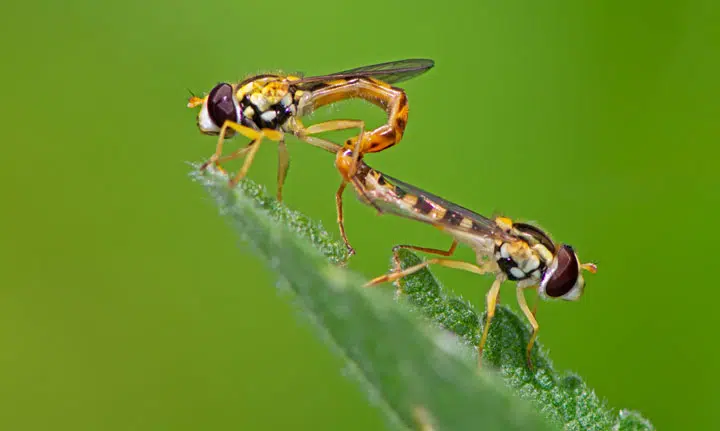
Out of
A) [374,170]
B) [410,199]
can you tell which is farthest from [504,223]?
[374,170]

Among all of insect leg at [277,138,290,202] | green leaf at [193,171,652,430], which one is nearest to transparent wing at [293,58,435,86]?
insect leg at [277,138,290,202]

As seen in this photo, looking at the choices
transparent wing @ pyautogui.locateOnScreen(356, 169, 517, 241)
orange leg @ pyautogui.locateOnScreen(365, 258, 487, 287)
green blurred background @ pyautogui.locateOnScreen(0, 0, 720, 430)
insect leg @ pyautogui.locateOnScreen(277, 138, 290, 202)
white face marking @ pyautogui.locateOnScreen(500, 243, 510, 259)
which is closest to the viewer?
orange leg @ pyautogui.locateOnScreen(365, 258, 487, 287)

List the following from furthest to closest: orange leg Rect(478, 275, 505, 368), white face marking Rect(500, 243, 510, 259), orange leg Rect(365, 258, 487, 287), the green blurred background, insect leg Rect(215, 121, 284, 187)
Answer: the green blurred background, white face marking Rect(500, 243, 510, 259), insect leg Rect(215, 121, 284, 187), orange leg Rect(365, 258, 487, 287), orange leg Rect(478, 275, 505, 368)

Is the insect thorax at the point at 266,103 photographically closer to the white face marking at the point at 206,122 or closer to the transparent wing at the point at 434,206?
the white face marking at the point at 206,122

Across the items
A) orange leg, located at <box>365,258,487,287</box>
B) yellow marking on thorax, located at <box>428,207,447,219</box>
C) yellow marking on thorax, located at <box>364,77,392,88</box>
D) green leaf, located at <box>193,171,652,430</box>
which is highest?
yellow marking on thorax, located at <box>364,77,392,88</box>

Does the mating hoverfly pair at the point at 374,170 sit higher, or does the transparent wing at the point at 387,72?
the transparent wing at the point at 387,72

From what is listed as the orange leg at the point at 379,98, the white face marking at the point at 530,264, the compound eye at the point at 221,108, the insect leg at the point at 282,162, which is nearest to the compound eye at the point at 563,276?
the white face marking at the point at 530,264

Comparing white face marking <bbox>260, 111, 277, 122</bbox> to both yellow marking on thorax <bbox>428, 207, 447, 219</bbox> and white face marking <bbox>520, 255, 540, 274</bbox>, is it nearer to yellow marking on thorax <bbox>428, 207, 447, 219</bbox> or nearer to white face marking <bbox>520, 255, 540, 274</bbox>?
yellow marking on thorax <bbox>428, 207, 447, 219</bbox>
